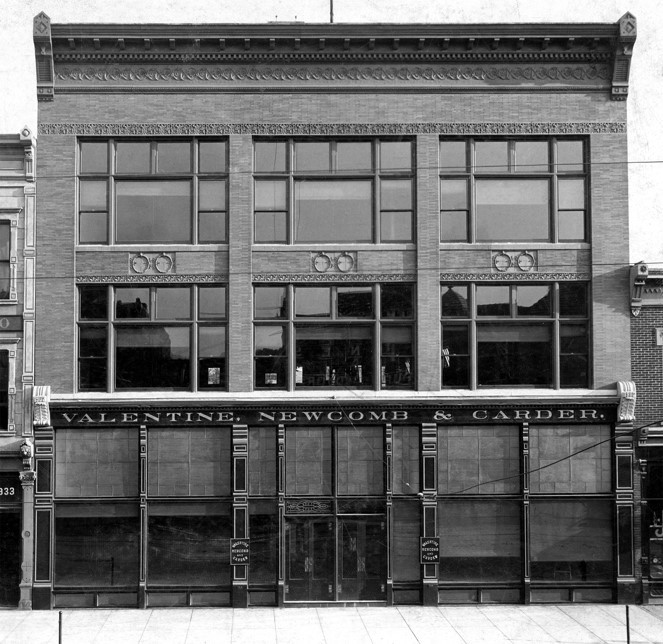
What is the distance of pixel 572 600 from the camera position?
2184 centimetres

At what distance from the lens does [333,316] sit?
2241 centimetres

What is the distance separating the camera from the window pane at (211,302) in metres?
22.3

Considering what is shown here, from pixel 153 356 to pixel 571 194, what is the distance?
458 inches

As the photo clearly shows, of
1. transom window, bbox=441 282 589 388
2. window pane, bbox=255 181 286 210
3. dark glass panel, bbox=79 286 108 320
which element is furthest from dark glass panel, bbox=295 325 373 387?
dark glass panel, bbox=79 286 108 320

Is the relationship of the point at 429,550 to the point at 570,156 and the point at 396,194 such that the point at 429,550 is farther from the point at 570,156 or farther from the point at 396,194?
the point at 570,156

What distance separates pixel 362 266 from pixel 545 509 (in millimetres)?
7729

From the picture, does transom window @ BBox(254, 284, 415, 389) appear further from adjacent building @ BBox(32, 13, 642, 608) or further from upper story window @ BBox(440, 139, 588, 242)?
upper story window @ BBox(440, 139, 588, 242)

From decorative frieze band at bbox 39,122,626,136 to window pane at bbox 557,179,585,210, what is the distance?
1285mm

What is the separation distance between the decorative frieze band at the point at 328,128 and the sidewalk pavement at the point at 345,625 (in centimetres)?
1201

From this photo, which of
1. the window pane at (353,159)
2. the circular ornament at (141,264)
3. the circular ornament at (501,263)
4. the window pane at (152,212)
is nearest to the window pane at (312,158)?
the window pane at (353,159)

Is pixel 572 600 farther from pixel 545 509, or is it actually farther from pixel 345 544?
pixel 345 544

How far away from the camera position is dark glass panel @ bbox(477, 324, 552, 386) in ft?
73.5

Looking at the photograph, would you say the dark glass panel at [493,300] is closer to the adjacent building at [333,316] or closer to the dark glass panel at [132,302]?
the adjacent building at [333,316]

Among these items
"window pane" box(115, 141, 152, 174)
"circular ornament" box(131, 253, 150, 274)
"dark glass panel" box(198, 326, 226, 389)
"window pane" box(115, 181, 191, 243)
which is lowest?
"dark glass panel" box(198, 326, 226, 389)
